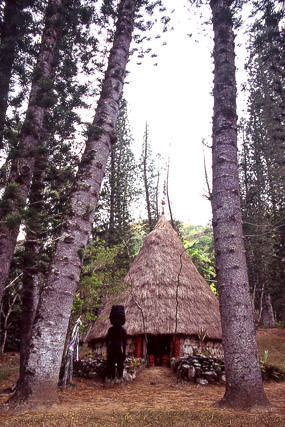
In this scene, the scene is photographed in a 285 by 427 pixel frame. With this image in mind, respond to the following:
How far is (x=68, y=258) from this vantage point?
17.2 feet

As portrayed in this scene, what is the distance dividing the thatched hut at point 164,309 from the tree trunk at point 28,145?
5460 mm

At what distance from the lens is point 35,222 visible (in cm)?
581

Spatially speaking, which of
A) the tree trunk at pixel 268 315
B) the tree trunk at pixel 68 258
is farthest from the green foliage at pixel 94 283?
the tree trunk at pixel 268 315

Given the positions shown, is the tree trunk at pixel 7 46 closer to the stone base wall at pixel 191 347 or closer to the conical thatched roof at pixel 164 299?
the conical thatched roof at pixel 164 299

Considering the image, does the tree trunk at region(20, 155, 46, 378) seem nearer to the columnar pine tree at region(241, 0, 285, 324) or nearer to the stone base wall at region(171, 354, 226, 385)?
the stone base wall at region(171, 354, 226, 385)

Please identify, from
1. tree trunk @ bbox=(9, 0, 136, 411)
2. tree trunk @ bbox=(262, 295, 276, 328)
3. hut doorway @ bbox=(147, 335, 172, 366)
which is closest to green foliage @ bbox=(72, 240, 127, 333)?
hut doorway @ bbox=(147, 335, 172, 366)

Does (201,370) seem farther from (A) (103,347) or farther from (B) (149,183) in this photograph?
(B) (149,183)

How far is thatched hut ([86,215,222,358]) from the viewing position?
11.9 metres

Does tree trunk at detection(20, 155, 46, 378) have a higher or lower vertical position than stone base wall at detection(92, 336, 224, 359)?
higher

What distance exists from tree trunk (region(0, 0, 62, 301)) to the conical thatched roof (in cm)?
572

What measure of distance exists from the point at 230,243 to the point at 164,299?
26.4 ft

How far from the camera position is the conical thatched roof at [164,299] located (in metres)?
11.9

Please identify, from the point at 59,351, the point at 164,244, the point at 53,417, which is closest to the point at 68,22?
the point at 59,351

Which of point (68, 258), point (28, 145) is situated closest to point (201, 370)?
point (68, 258)
